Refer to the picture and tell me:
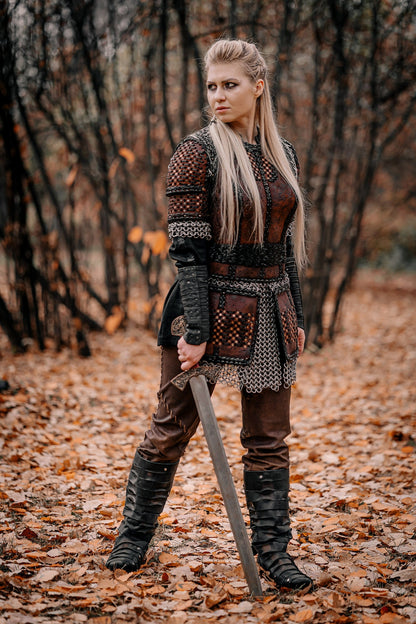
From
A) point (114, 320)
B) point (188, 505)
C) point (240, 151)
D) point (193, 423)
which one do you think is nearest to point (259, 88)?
point (240, 151)

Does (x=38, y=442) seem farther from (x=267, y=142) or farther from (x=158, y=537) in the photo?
(x=267, y=142)

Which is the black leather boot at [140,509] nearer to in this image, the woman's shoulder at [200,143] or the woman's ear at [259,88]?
the woman's shoulder at [200,143]

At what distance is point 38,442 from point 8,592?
5.74 feet

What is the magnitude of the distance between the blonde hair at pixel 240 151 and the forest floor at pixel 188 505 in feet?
4.45

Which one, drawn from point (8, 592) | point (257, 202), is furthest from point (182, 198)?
point (8, 592)

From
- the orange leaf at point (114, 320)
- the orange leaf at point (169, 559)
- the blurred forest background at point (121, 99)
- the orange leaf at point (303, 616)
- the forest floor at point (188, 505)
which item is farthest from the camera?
the orange leaf at point (114, 320)

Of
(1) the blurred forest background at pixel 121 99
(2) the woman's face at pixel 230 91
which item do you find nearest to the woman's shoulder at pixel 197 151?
(2) the woman's face at pixel 230 91

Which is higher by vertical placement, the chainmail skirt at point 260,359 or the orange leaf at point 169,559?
the chainmail skirt at point 260,359

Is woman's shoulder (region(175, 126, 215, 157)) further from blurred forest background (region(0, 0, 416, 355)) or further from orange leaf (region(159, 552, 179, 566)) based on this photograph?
blurred forest background (region(0, 0, 416, 355))

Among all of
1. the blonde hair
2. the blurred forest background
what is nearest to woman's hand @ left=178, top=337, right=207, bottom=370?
the blonde hair

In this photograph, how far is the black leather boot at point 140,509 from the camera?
2.28 meters

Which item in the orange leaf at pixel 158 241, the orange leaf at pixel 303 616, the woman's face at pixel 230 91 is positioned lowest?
the orange leaf at pixel 303 616

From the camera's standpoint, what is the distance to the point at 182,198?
6.75 feet

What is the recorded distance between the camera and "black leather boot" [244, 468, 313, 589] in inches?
89.1
